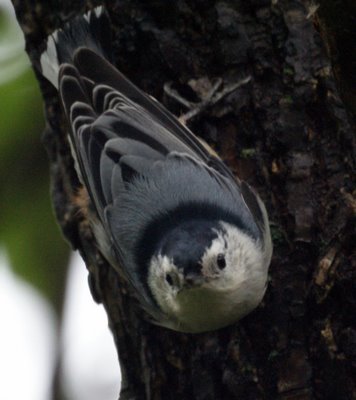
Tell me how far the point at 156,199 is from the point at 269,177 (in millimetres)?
374

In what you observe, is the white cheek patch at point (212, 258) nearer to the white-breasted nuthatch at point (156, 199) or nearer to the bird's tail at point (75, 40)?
the white-breasted nuthatch at point (156, 199)

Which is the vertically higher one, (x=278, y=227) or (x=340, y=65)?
(x=340, y=65)

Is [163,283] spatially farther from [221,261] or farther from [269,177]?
[269,177]

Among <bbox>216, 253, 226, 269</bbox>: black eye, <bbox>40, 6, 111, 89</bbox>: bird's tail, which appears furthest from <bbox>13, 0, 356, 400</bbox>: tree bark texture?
<bbox>216, 253, 226, 269</bbox>: black eye

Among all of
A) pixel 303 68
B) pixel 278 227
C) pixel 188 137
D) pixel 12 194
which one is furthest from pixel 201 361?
Answer: pixel 12 194

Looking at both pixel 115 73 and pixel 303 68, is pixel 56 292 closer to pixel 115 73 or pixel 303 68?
pixel 115 73

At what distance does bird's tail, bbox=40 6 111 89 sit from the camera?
3.10 m

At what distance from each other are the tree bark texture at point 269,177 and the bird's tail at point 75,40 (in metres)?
0.04

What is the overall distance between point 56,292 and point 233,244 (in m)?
0.99

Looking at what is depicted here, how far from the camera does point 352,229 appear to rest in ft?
9.32

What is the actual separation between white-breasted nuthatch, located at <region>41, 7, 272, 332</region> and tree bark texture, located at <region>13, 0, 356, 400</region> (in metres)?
0.06

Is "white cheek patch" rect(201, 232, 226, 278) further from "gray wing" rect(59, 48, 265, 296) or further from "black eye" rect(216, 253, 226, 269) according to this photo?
"gray wing" rect(59, 48, 265, 296)

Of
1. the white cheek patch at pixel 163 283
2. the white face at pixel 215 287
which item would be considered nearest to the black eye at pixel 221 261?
the white face at pixel 215 287

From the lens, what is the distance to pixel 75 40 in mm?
3277
